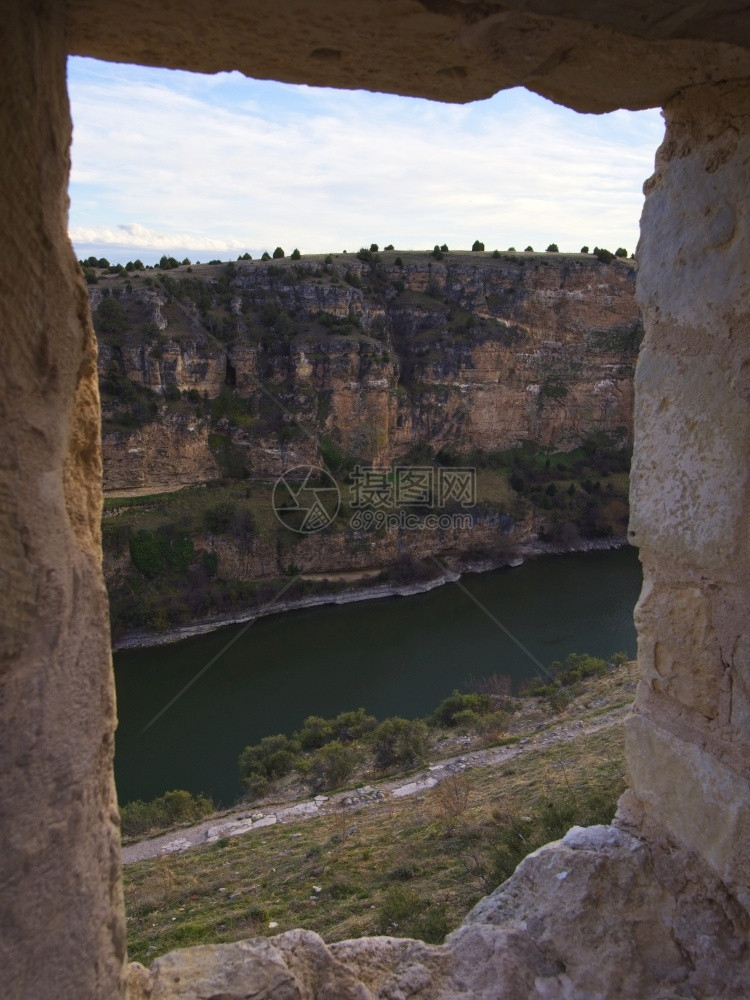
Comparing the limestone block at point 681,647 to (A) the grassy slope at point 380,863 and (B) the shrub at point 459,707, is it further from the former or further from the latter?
(B) the shrub at point 459,707

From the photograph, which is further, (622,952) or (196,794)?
(196,794)

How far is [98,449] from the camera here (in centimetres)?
120

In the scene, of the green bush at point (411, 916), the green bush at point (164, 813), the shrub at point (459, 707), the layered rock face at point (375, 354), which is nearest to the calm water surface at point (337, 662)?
the green bush at point (164, 813)

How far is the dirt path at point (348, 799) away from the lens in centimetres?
857

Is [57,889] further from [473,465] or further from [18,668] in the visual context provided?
[473,465]

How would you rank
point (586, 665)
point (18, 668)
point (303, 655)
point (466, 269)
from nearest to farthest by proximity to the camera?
1. point (18, 668)
2. point (586, 665)
3. point (303, 655)
4. point (466, 269)

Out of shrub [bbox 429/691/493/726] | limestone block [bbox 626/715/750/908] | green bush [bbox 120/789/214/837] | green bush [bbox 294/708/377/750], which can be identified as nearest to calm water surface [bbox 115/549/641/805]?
green bush [bbox 294/708/377/750]

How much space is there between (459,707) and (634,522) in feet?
39.0

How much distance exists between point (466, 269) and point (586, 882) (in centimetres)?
3050

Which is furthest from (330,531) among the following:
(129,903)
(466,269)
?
(129,903)

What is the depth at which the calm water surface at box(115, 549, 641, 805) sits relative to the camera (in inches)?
527

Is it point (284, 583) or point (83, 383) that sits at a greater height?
point (83, 383)

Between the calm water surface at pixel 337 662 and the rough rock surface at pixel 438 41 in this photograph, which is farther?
the calm water surface at pixel 337 662

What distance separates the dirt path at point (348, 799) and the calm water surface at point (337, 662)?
8.08ft
